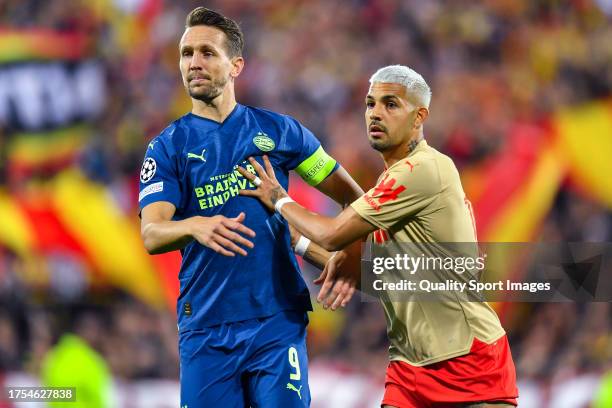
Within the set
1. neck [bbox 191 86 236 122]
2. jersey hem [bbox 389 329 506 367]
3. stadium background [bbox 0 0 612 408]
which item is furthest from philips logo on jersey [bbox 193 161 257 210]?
stadium background [bbox 0 0 612 408]

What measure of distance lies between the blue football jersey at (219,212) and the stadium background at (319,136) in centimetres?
441

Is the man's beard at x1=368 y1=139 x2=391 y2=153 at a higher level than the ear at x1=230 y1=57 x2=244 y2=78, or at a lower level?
lower

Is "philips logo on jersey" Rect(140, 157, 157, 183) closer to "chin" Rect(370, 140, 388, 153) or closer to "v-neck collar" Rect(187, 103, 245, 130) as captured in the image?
"v-neck collar" Rect(187, 103, 245, 130)

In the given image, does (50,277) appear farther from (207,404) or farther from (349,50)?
(207,404)

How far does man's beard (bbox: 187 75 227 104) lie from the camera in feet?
14.7

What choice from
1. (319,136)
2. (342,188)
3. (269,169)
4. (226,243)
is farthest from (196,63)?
(319,136)

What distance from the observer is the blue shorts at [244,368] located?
4344 mm

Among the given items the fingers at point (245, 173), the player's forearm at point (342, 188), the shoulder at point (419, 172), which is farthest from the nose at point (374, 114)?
the fingers at point (245, 173)

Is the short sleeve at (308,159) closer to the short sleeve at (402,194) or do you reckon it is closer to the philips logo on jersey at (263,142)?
the philips logo on jersey at (263,142)

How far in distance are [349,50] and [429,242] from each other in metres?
5.12

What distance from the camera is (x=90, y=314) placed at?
959 cm

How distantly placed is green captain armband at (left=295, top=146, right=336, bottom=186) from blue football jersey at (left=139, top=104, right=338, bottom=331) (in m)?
0.32

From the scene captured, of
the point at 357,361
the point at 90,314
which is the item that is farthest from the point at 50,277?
the point at 357,361

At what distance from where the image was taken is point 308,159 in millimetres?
4809
